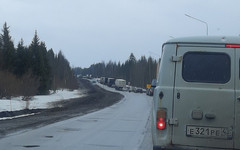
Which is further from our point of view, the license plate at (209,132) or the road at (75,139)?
the road at (75,139)

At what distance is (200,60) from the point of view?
7531 mm

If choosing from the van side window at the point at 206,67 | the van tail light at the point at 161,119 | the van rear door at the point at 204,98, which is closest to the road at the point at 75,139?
the van tail light at the point at 161,119

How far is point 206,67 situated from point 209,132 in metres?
1.10

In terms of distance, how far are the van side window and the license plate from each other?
2.64 feet

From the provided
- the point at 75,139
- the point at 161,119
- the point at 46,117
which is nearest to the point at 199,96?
the point at 161,119

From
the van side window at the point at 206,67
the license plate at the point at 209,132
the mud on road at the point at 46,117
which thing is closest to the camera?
the license plate at the point at 209,132

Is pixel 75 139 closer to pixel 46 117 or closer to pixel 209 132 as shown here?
pixel 209 132

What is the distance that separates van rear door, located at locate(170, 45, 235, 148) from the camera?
7.30 m

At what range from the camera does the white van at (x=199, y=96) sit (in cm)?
730

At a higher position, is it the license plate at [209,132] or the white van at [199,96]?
the white van at [199,96]

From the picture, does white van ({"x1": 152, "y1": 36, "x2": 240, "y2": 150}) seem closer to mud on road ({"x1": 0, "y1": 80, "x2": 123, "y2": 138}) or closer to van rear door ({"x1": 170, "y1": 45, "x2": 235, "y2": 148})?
van rear door ({"x1": 170, "y1": 45, "x2": 235, "y2": 148})

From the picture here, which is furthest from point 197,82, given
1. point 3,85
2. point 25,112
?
point 3,85

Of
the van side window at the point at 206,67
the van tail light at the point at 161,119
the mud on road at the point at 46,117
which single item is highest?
the van side window at the point at 206,67

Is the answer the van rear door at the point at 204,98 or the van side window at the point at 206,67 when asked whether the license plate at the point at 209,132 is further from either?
the van side window at the point at 206,67
